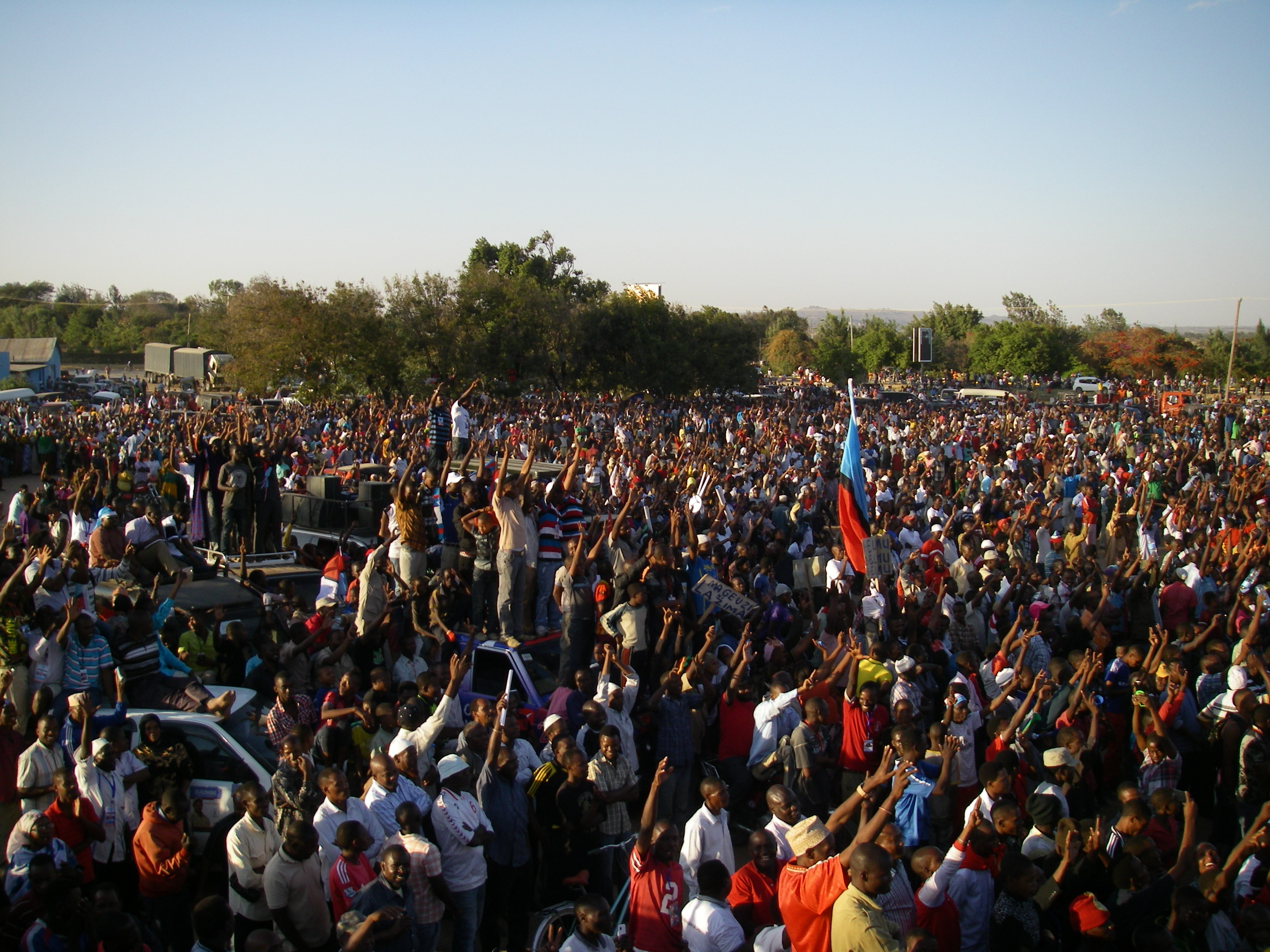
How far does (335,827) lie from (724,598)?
429 centimetres

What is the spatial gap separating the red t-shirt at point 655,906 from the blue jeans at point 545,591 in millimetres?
4083

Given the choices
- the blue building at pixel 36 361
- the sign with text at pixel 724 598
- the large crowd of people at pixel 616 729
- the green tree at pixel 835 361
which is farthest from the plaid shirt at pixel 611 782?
the green tree at pixel 835 361

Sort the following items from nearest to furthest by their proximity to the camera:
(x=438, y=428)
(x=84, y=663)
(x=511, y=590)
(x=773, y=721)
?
(x=773, y=721), (x=84, y=663), (x=511, y=590), (x=438, y=428)

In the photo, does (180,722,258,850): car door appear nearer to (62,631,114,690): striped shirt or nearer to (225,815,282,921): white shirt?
(225,815,282,921): white shirt

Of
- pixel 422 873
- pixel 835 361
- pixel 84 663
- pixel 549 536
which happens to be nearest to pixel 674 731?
pixel 422 873

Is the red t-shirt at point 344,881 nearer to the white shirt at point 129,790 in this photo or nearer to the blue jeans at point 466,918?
the blue jeans at point 466,918

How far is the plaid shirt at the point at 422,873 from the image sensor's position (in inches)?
174

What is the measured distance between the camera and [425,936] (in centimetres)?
454

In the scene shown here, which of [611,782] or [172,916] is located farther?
[611,782]

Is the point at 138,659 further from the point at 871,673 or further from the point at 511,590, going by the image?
the point at 871,673

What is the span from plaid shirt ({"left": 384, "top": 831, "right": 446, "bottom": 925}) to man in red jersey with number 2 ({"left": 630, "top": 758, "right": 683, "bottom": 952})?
0.91 meters

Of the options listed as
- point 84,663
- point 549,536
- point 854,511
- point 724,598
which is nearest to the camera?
point 84,663

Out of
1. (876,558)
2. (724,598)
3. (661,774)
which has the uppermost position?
(876,558)

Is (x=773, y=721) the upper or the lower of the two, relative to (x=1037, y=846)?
upper
